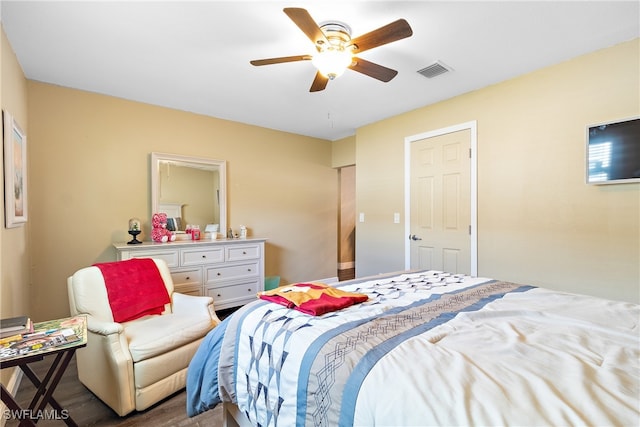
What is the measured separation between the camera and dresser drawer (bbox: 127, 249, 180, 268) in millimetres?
2971

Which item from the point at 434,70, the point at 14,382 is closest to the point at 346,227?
the point at 434,70

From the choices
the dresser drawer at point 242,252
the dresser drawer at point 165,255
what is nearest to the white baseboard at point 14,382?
the dresser drawer at point 165,255

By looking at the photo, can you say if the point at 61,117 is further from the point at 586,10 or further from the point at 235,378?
the point at 586,10

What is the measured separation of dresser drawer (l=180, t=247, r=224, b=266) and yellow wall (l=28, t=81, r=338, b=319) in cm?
64

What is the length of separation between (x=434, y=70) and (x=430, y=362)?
8.22 ft

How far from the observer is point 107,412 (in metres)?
1.82

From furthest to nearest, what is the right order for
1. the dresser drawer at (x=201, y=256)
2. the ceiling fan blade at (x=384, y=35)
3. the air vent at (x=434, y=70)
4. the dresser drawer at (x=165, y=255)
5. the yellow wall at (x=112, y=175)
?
the dresser drawer at (x=201, y=256), the dresser drawer at (x=165, y=255), the yellow wall at (x=112, y=175), the air vent at (x=434, y=70), the ceiling fan blade at (x=384, y=35)

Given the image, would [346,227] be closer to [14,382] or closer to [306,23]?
[306,23]

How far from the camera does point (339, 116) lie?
3816mm

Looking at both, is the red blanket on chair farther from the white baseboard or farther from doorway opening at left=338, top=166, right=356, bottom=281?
doorway opening at left=338, top=166, right=356, bottom=281

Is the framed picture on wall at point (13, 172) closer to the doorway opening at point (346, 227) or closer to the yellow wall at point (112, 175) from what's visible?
the yellow wall at point (112, 175)

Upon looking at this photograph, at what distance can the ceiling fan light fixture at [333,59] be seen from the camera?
183 centimetres

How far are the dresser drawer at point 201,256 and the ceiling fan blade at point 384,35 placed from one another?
8.58ft

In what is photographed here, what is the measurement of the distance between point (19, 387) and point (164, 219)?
1775 millimetres
